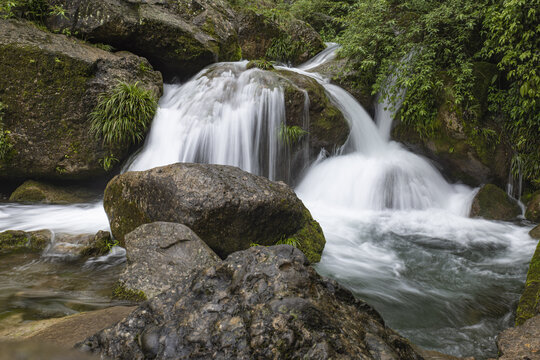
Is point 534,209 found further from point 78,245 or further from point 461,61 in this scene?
point 78,245

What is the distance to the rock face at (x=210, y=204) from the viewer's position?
3.90 metres

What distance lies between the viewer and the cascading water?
3.88 metres

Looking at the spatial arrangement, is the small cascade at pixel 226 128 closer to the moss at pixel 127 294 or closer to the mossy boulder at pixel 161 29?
the mossy boulder at pixel 161 29

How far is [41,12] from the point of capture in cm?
720

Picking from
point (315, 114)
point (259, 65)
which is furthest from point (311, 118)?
point (259, 65)

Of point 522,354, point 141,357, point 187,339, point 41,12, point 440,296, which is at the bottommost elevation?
point 440,296

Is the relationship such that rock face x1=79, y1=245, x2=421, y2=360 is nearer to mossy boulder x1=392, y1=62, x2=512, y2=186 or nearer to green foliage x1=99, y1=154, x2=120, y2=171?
green foliage x1=99, y1=154, x2=120, y2=171

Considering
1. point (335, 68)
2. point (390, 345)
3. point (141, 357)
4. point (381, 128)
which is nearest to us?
point (141, 357)

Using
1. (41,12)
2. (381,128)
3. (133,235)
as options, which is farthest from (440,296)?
(41,12)

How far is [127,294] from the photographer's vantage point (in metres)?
3.01

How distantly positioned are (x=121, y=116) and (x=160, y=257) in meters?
4.69

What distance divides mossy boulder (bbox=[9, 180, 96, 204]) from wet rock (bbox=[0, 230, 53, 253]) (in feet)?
7.59

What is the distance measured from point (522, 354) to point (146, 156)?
691cm

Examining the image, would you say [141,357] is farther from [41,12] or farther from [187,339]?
[41,12]
